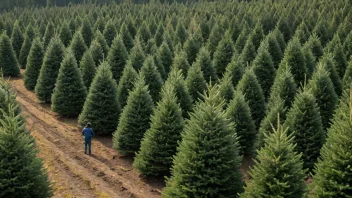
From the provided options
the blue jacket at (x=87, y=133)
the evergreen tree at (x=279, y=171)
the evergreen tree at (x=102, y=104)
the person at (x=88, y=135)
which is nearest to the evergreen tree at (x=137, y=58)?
the evergreen tree at (x=102, y=104)

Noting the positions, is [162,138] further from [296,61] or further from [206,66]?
[296,61]

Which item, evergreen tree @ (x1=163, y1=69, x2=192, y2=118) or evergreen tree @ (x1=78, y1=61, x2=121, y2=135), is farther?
evergreen tree @ (x1=78, y1=61, x2=121, y2=135)

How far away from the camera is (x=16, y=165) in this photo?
14719mm

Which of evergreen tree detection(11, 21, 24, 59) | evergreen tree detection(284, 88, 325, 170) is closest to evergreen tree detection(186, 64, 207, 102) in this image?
evergreen tree detection(284, 88, 325, 170)

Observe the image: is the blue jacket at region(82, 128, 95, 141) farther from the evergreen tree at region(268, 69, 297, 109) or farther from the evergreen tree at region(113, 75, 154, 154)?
the evergreen tree at region(268, 69, 297, 109)

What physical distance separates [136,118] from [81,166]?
13.9 feet

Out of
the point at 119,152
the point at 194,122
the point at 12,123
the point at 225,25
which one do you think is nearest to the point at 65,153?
the point at 119,152

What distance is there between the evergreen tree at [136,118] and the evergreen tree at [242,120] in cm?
493

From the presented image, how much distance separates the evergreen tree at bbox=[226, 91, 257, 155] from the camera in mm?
22547

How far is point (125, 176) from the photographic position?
21.8 m

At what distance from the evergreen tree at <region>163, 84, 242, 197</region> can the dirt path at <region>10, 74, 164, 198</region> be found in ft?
15.4

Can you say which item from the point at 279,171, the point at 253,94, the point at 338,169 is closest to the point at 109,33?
the point at 253,94

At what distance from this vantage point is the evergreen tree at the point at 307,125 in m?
20.2

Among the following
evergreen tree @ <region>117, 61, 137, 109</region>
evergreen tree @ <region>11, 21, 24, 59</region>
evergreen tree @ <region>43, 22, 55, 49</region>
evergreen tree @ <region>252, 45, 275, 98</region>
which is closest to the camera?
evergreen tree @ <region>117, 61, 137, 109</region>
